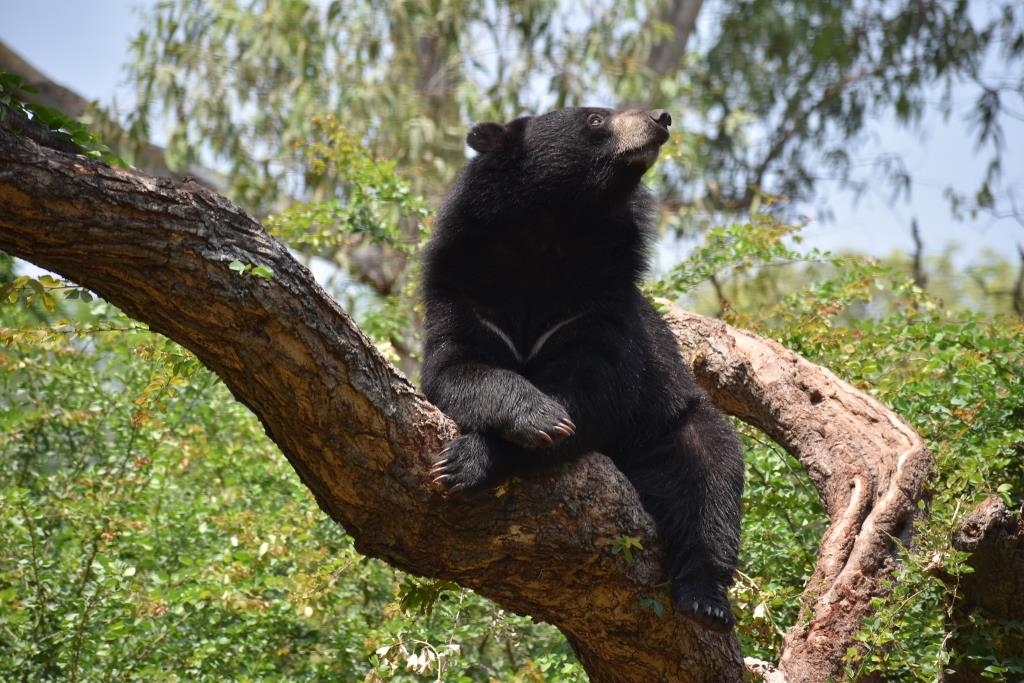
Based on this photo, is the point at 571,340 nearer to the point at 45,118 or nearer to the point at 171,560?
the point at 45,118

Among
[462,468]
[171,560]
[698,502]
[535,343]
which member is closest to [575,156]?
[535,343]

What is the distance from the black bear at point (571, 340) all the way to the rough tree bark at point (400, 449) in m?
0.13

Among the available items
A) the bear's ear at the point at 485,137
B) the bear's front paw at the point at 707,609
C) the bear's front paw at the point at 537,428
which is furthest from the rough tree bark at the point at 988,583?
the bear's ear at the point at 485,137

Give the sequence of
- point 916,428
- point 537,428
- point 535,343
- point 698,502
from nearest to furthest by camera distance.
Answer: point 537,428, point 698,502, point 535,343, point 916,428

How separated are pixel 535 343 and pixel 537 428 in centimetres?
74

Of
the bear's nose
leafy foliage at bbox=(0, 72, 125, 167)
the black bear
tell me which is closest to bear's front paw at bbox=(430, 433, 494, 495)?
the black bear

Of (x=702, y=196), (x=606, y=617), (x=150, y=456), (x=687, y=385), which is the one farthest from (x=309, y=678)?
(x=702, y=196)

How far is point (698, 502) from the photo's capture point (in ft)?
12.4

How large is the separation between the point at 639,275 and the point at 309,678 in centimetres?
213

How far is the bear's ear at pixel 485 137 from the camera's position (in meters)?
4.47

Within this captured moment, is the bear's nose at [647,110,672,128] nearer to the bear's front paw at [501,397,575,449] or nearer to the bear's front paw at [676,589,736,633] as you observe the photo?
the bear's front paw at [501,397,575,449]

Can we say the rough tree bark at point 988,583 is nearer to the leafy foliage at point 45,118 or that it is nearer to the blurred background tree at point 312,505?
the blurred background tree at point 312,505

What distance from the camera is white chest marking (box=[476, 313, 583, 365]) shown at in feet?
13.0

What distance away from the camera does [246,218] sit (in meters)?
2.78
